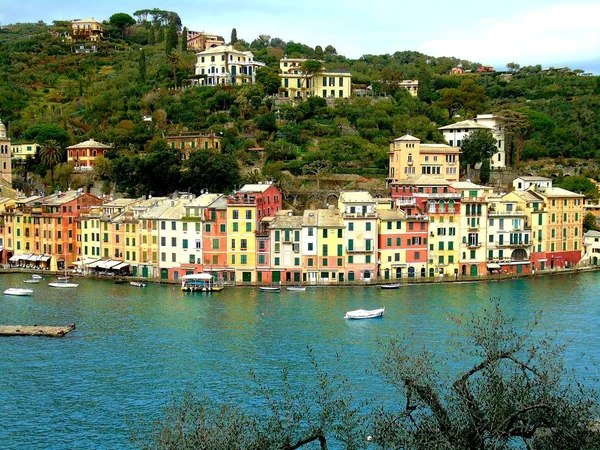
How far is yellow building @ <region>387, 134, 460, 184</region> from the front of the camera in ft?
221

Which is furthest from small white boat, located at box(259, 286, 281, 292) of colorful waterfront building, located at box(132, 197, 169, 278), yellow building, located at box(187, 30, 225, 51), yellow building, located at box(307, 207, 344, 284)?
yellow building, located at box(187, 30, 225, 51)

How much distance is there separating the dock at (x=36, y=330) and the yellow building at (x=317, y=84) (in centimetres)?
4710

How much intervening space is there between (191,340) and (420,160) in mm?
34805

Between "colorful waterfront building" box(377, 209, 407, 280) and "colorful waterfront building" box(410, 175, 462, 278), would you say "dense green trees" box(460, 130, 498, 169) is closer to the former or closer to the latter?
"colorful waterfront building" box(410, 175, 462, 278)

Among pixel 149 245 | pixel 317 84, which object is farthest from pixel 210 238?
pixel 317 84

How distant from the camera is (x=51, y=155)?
7450 centimetres

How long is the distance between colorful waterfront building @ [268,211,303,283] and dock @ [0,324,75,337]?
16.4 meters

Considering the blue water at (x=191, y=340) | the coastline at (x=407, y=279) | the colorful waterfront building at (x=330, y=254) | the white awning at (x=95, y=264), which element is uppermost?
the colorful waterfront building at (x=330, y=254)

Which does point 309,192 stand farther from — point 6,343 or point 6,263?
point 6,343

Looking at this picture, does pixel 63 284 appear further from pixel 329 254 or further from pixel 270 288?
pixel 329 254

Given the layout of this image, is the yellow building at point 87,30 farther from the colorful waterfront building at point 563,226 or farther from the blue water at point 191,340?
the colorful waterfront building at point 563,226

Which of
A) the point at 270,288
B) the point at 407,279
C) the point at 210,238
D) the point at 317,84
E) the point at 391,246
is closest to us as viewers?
the point at 270,288

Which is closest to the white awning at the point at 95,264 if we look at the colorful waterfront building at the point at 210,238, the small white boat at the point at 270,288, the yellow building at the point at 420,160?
the colorful waterfront building at the point at 210,238

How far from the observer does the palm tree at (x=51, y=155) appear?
2931 inches
